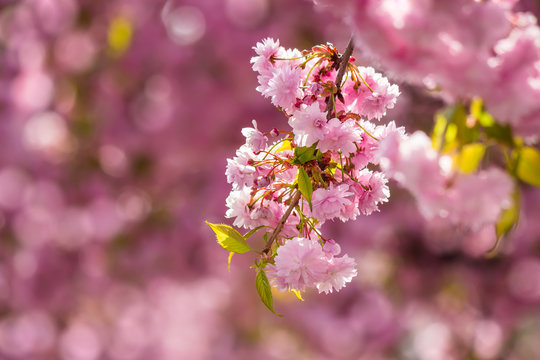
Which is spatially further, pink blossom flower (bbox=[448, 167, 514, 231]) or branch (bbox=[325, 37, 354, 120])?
branch (bbox=[325, 37, 354, 120])

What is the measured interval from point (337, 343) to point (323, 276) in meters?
2.54

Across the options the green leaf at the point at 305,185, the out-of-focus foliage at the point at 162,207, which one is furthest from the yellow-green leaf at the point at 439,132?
the out-of-focus foliage at the point at 162,207

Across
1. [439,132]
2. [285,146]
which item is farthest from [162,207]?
[439,132]

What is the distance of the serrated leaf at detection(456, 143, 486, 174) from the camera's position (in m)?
0.41

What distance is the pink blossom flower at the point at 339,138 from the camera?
1.60ft

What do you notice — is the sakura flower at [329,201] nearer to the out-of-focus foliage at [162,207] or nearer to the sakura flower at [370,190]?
the sakura flower at [370,190]

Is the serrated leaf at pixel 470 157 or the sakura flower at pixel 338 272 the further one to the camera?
the sakura flower at pixel 338 272

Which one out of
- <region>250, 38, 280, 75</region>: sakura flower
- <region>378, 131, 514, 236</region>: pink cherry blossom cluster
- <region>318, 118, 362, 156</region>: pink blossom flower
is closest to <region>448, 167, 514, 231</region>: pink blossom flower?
<region>378, 131, 514, 236</region>: pink cherry blossom cluster

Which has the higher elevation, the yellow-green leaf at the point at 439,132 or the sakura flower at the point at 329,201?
the yellow-green leaf at the point at 439,132

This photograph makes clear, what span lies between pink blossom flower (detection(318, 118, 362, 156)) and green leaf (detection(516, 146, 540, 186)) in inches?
5.0

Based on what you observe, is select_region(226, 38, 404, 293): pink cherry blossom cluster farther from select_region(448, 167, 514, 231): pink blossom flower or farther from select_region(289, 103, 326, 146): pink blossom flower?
Result: select_region(448, 167, 514, 231): pink blossom flower

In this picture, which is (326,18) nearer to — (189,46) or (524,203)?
(189,46)

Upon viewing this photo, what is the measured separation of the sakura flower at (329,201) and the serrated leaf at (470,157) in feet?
0.38

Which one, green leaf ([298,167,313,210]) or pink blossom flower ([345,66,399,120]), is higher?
pink blossom flower ([345,66,399,120])
